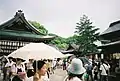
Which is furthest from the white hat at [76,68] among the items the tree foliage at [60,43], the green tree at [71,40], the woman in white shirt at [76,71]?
the green tree at [71,40]

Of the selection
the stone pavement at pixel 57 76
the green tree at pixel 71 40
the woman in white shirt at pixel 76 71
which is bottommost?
the stone pavement at pixel 57 76

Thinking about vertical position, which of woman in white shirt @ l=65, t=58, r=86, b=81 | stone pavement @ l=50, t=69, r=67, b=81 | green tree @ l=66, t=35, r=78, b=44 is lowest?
stone pavement @ l=50, t=69, r=67, b=81

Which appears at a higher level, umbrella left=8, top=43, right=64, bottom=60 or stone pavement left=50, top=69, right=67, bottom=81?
umbrella left=8, top=43, right=64, bottom=60

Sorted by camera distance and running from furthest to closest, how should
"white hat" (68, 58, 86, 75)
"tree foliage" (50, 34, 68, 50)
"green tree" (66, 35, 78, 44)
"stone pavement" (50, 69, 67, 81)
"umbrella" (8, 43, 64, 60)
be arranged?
"green tree" (66, 35, 78, 44)
"tree foliage" (50, 34, 68, 50)
"stone pavement" (50, 69, 67, 81)
"umbrella" (8, 43, 64, 60)
"white hat" (68, 58, 86, 75)

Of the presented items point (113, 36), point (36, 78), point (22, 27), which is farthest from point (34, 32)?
point (36, 78)

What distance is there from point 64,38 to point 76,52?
62888 mm

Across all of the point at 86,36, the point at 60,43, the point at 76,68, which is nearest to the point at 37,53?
the point at 76,68

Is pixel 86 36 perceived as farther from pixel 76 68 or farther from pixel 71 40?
pixel 71 40

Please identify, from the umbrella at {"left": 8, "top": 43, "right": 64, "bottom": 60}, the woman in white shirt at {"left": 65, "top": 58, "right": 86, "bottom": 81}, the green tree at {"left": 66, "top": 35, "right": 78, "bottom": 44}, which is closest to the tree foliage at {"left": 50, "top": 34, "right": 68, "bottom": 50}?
the green tree at {"left": 66, "top": 35, "right": 78, "bottom": 44}

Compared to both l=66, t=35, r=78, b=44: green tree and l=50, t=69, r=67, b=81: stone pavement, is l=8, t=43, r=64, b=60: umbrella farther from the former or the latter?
l=66, t=35, r=78, b=44: green tree

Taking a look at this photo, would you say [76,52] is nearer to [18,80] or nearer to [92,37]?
[92,37]

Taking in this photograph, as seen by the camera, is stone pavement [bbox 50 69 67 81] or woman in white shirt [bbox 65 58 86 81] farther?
stone pavement [bbox 50 69 67 81]

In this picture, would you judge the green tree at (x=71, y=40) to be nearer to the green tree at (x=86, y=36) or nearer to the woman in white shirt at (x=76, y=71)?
the green tree at (x=86, y=36)

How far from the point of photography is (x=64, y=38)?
398 feet
